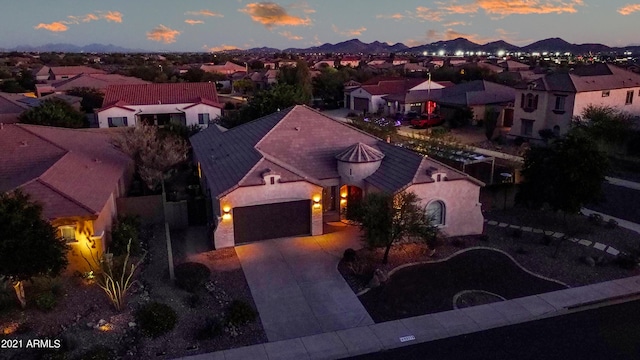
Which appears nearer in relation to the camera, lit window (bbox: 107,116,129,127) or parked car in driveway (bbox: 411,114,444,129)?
lit window (bbox: 107,116,129,127)

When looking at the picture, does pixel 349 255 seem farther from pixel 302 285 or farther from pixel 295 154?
pixel 295 154

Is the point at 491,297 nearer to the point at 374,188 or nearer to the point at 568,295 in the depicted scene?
the point at 568,295

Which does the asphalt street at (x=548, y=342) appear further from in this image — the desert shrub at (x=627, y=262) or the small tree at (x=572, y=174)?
the small tree at (x=572, y=174)

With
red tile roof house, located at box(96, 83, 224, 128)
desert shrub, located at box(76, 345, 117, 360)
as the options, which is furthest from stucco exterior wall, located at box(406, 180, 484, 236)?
red tile roof house, located at box(96, 83, 224, 128)

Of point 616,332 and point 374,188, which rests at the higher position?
point 374,188

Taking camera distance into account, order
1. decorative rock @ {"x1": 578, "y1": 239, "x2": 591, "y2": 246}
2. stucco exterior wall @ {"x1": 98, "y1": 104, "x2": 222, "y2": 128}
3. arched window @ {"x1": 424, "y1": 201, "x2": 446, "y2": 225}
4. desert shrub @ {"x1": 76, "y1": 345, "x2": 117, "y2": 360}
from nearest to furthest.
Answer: desert shrub @ {"x1": 76, "y1": 345, "x2": 117, "y2": 360} < decorative rock @ {"x1": 578, "y1": 239, "x2": 591, "y2": 246} < arched window @ {"x1": 424, "y1": 201, "x2": 446, "y2": 225} < stucco exterior wall @ {"x1": 98, "y1": 104, "x2": 222, "y2": 128}

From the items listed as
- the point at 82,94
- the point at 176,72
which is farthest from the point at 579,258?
the point at 176,72

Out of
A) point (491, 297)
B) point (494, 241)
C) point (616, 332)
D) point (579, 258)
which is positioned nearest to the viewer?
point (616, 332)

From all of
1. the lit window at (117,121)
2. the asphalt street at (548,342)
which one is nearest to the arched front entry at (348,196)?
the asphalt street at (548,342)

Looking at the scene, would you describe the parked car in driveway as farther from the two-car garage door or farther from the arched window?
the two-car garage door
